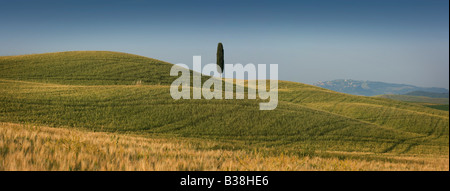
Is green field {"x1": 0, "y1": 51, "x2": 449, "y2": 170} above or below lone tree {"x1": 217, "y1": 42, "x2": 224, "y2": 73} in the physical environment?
below

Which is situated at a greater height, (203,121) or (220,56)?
(220,56)

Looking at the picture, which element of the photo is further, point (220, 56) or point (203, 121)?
point (220, 56)

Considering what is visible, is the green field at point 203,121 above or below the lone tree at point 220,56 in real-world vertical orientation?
below

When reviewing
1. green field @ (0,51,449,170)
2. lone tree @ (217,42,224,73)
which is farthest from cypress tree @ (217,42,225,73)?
green field @ (0,51,449,170)

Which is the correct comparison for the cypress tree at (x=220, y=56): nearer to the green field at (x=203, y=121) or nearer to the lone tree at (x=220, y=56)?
the lone tree at (x=220, y=56)

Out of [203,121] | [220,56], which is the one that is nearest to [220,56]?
[220,56]

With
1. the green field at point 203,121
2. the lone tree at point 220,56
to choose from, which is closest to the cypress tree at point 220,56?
the lone tree at point 220,56

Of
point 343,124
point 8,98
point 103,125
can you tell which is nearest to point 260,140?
point 103,125

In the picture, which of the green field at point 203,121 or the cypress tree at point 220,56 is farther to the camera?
the cypress tree at point 220,56

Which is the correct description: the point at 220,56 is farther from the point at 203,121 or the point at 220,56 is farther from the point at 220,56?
the point at 203,121

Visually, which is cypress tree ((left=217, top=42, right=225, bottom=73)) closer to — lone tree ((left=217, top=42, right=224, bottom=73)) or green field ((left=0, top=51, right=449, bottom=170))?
lone tree ((left=217, top=42, right=224, bottom=73))
